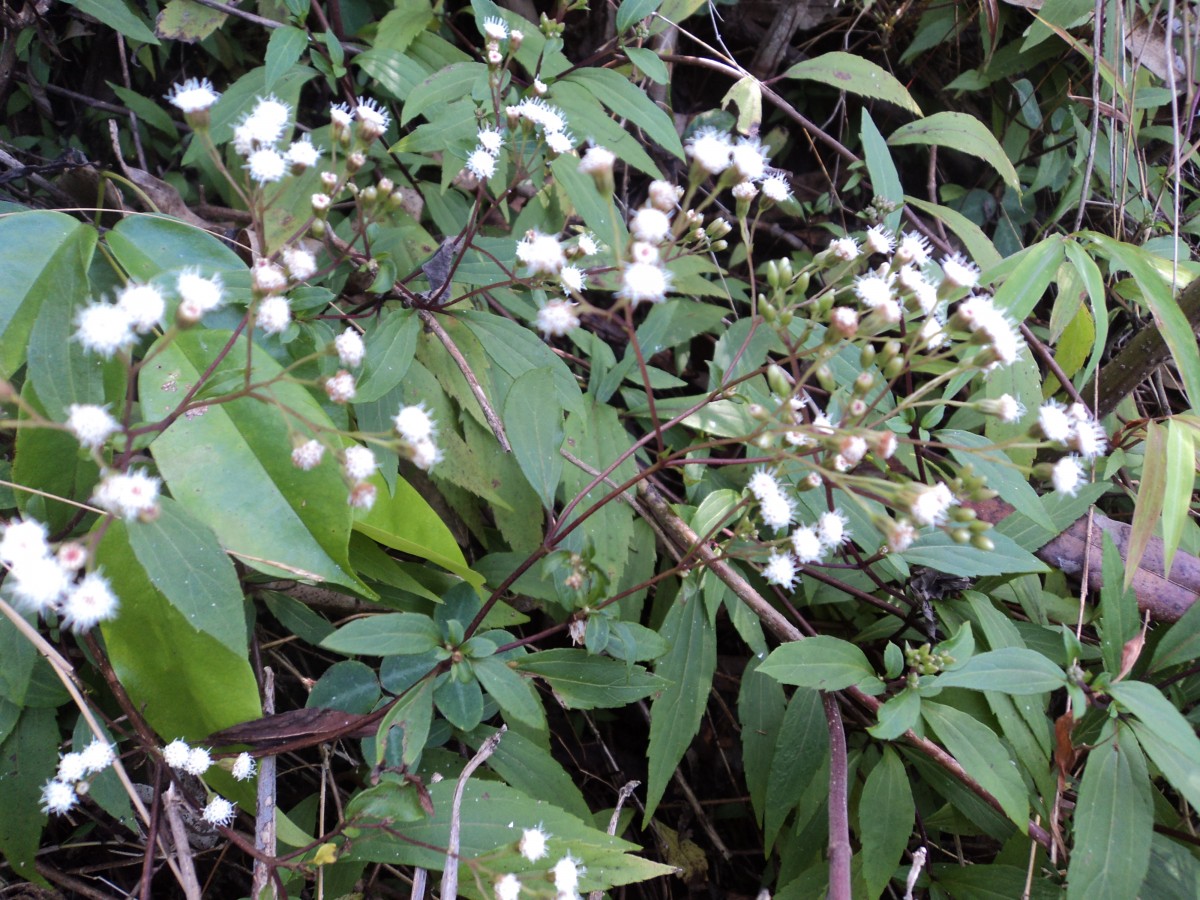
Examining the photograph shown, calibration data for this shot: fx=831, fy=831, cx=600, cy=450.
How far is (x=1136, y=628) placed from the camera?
171 cm

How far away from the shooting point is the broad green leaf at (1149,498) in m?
1.59

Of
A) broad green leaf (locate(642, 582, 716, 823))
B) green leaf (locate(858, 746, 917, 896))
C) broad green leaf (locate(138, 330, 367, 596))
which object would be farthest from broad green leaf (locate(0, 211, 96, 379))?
green leaf (locate(858, 746, 917, 896))

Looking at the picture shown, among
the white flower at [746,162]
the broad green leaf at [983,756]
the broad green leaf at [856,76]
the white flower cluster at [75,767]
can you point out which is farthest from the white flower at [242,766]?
the broad green leaf at [856,76]

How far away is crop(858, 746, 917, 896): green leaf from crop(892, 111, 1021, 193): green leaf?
5.64ft

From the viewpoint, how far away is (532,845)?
1.33 m

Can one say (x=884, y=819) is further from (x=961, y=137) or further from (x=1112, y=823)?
(x=961, y=137)

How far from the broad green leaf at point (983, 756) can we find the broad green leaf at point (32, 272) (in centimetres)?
170

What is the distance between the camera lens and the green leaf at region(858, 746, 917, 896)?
64.2 inches

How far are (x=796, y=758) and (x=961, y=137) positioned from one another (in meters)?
1.85

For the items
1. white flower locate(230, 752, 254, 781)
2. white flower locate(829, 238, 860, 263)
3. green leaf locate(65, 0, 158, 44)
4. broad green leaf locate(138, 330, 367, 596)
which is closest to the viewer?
broad green leaf locate(138, 330, 367, 596)

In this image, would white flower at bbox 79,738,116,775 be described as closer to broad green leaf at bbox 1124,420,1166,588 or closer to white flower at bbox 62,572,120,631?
white flower at bbox 62,572,120,631

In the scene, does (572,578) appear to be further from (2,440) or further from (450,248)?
(2,440)

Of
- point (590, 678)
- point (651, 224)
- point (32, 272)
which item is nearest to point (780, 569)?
point (590, 678)

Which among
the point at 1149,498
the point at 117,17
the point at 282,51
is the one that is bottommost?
the point at 1149,498
